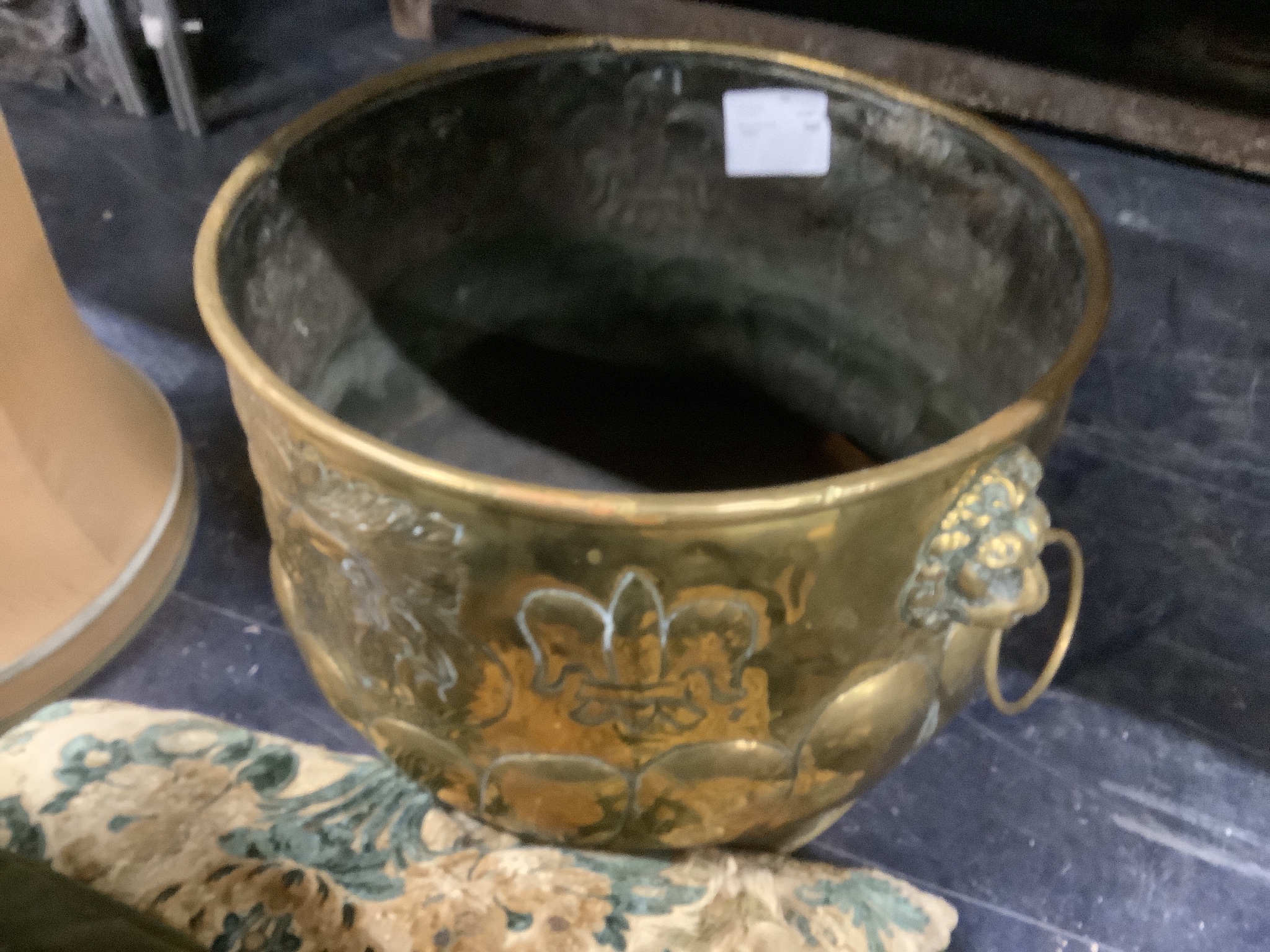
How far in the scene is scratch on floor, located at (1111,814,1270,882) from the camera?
1.98ft

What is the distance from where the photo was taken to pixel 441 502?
37 cm

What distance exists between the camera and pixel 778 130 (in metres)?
0.67

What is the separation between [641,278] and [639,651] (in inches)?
17.6

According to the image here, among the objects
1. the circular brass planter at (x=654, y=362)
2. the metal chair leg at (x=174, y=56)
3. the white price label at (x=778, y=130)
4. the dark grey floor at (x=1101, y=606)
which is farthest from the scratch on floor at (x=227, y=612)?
the metal chair leg at (x=174, y=56)

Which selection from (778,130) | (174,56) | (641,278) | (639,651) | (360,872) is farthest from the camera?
(174,56)

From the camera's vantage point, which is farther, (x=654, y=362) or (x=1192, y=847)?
(x=654, y=362)

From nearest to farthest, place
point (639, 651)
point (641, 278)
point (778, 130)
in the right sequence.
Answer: point (639, 651)
point (778, 130)
point (641, 278)

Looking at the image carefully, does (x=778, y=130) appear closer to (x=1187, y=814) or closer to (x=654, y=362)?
(x=654, y=362)

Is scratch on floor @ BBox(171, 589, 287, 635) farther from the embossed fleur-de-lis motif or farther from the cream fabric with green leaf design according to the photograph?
the embossed fleur-de-lis motif

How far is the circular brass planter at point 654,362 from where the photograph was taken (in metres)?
0.38

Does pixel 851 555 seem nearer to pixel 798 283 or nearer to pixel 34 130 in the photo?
pixel 798 283

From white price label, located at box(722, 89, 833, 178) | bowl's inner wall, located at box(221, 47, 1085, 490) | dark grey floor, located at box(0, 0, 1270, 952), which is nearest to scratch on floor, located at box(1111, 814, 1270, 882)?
dark grey floor, located at box(0, 0, 1270, 952)

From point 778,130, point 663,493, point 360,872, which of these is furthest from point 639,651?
point 778,130

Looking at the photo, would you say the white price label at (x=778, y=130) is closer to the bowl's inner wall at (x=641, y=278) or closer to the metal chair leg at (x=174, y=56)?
the bowl's inner wall at (x=641, y=278)
